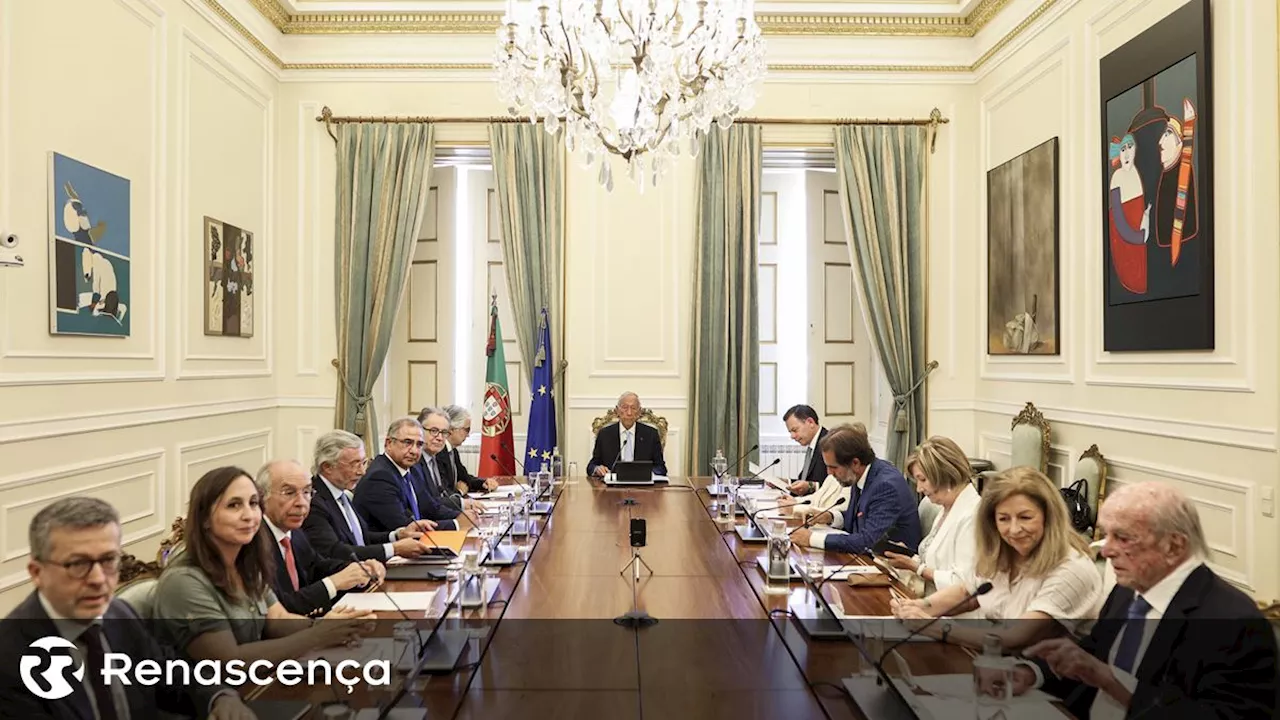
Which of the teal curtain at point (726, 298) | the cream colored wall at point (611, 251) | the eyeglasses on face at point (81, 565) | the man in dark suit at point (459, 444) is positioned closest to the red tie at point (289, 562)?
the eyeglasses on face at point (81, 565)

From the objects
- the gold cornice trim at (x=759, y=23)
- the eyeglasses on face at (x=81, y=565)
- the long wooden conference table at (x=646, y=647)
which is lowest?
the long wooden conference table at (x=646, y=647)

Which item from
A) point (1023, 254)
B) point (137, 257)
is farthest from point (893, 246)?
point (137, 257)

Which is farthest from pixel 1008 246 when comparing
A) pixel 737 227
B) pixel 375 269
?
pixel 375 269

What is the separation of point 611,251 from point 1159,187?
3925 mm

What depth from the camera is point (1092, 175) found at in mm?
5492

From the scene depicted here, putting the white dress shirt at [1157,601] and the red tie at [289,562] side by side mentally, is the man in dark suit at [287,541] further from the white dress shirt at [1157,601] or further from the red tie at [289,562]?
the white dress shirt at [1157,601]

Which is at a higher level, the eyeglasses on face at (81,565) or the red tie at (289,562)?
the eyeglasses on face at (81,565)

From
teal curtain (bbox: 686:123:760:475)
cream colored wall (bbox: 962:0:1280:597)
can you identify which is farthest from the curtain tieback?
teal curtain (bbox: 686:123:760:475)

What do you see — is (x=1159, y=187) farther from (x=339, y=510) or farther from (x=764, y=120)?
(x=339, y=510)

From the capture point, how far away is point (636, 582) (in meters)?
3.07

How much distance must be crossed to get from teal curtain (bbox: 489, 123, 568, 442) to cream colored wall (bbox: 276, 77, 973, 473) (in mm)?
128

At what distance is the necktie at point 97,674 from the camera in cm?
178

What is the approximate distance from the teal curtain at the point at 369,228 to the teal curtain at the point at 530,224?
25.2 inches

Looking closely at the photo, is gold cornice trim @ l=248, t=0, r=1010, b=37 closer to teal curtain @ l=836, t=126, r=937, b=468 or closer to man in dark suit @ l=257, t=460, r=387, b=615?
teal curtain @ l=836, t=126, r=937, b=468
